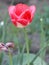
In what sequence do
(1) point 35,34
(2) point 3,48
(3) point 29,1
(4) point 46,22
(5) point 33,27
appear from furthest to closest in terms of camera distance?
(3) point 29,1
(1) point 35,34
(5) point 33,27
(4) point 46,22
(2) point 3,48

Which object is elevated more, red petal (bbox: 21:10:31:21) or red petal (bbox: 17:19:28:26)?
red petal (bbox: 21:10:31:21)

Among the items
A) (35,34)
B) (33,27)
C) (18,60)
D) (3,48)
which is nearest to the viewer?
(3,48)

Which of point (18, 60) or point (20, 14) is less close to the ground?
point (20, 14)

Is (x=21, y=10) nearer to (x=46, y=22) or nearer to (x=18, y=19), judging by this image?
(x=18, y=19)

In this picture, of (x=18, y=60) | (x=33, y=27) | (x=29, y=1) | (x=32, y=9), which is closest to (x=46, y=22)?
(x=33, y=27)

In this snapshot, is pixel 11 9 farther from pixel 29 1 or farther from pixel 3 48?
pixel 29 1

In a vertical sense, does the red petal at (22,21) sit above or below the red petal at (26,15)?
below

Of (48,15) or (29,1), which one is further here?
(29,1)

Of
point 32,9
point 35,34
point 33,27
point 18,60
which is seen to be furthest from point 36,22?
point 32,9

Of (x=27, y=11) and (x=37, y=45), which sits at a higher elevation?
(x=27, y=11)
